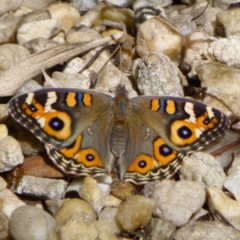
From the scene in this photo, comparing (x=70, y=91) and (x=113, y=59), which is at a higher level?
(x=70, y=91)

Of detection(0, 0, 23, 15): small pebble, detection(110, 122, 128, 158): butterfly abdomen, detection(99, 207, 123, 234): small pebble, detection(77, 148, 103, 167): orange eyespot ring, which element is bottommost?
detection(99, 207, 123, 234): small pebble

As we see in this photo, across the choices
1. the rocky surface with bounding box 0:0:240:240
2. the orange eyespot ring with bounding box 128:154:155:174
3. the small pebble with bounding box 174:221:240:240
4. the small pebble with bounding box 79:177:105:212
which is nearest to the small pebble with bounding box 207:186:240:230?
the rocky surface with bounding box 0:0:240:240

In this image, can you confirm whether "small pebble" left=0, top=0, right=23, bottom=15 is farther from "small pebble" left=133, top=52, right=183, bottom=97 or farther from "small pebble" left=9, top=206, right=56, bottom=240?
"small pebble" left=9, top=206, right=56, bottom=240

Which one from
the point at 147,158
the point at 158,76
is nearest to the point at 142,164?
the point at 147,158

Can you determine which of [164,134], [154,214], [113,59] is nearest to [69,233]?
[154,214]

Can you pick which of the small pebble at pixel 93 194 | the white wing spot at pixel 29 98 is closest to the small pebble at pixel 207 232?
the small pebble at pixel 93 194

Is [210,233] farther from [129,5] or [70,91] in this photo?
[129,5]

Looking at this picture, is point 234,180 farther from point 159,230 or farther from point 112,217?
point 112,217
